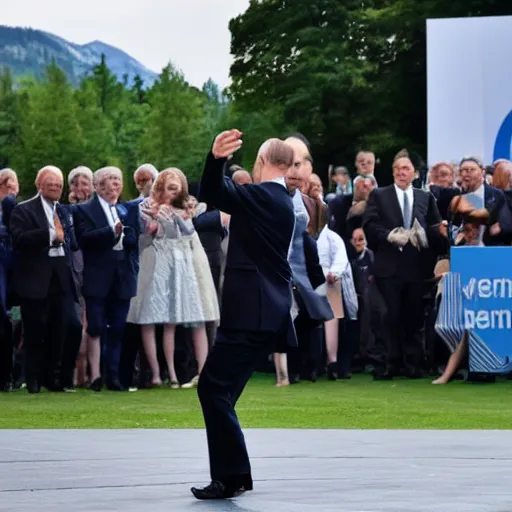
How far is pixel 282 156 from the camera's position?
8742mm

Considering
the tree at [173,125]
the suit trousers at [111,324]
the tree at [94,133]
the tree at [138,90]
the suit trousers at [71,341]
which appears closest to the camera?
the suit trousers at [71,341]

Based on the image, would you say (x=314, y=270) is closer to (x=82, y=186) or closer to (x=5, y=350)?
(x=5, y=350)

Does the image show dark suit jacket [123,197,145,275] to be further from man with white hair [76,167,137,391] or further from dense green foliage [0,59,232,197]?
dense green foliage [0,59,232,197]

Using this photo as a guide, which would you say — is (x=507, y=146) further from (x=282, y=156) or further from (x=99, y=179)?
(x=282, y=156)

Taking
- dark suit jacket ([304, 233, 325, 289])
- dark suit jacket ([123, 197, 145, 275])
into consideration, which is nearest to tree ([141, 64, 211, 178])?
dark suit jacket ([123, 197, 145, 275])

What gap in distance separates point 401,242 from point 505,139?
2.05m

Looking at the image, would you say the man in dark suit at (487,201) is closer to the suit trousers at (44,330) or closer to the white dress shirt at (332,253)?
the white dress shirt at (332,253)

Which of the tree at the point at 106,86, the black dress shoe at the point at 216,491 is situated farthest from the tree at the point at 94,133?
the black dress shoe at the point at 216,491

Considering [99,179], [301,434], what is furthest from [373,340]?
[301,434]

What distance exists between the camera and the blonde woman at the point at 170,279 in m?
16.9

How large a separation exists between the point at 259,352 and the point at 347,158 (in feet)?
149

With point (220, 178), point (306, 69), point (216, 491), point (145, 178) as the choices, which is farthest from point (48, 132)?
point (216, 491)

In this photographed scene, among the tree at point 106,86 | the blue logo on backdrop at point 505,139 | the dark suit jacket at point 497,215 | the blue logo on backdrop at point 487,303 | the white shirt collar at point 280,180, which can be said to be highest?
the tree at point 106,86

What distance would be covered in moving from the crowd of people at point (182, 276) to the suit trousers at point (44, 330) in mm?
13
